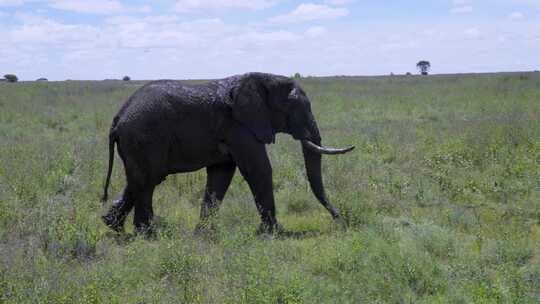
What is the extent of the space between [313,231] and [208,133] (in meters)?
1.87

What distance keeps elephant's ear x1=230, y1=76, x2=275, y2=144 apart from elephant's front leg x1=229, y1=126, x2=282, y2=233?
10cm

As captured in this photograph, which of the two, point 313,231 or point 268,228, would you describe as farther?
point 313,231

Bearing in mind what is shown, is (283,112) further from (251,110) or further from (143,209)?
(143,209)

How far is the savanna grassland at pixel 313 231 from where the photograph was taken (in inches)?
217

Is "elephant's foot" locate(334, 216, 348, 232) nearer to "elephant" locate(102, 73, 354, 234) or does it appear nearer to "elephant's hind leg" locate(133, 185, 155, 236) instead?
"elephant" locate(102, 73, 354, 234)

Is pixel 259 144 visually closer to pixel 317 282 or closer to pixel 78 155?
pixel 317 282

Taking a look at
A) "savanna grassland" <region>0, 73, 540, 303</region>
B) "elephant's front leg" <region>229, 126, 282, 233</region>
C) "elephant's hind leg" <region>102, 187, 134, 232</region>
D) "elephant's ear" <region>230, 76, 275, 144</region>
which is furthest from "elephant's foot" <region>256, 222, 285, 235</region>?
"elephant's hind leg" <region>102, 187, 134, 232</region>

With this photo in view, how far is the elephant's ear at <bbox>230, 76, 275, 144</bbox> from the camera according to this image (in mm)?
7809

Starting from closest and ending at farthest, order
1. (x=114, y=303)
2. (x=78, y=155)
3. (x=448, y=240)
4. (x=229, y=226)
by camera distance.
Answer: (x=114, y=303) → (x=448, y=240) → (x=229, y=226) → (x=78, y=155)

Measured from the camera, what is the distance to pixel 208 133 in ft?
25.7

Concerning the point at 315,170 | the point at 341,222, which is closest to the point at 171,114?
the point at 315,170

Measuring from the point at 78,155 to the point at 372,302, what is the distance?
29.9ft

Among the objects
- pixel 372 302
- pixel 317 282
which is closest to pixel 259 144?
pixel 317 282

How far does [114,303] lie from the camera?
5.21 meters
